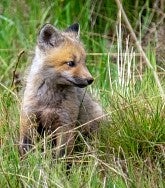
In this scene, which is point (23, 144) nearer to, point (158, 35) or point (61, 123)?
point (61, 123)

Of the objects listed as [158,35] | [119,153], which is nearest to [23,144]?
[119,153]

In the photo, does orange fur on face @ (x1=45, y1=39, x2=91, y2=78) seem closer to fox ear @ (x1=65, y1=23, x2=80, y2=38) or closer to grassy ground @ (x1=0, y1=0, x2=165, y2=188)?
fox ear @ (x1=65, y1=23, x2=80, y2=38)

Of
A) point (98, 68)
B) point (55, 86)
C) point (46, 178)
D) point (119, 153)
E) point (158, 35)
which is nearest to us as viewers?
point (46, 178)

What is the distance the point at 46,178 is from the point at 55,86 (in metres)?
1.24

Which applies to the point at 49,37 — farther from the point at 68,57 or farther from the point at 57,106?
the point at 57,106

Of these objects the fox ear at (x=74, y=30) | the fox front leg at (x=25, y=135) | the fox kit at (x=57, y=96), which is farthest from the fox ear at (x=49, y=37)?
the fox front leg at (x=25, y=135)

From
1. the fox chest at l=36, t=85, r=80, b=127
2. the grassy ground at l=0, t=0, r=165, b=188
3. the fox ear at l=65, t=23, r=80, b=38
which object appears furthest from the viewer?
the fox ear at l=65, t=23, r=80, b=38

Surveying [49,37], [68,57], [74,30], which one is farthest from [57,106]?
[74,30]

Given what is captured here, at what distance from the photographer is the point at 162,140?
5.89 metres

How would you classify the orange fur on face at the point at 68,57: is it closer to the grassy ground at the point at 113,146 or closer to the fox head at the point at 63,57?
the fox head at the point at 63,57

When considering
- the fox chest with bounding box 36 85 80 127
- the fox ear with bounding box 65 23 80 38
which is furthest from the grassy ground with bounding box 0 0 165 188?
the fox ear with bounding box 65 23 80 38

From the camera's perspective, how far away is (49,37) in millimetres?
6219

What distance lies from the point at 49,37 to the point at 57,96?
18.2 inches

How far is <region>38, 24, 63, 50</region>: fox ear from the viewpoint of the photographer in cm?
618
